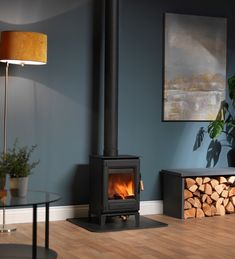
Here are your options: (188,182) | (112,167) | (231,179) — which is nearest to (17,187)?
(112,167)

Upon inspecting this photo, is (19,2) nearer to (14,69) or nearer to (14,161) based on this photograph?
(14,69)

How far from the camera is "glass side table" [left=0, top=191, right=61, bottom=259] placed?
392cm

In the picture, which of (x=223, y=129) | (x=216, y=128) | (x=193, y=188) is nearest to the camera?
(x=193, y=188)

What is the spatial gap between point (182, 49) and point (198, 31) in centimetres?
29

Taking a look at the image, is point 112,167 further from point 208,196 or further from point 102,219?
point 208,196

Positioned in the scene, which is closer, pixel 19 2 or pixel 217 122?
pixel 19 2

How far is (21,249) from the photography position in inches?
174

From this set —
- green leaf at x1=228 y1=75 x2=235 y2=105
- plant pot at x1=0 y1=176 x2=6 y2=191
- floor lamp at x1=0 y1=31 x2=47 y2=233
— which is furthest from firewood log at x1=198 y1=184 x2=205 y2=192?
plant pot at x1=0 y1=176 x2=6 y2=191

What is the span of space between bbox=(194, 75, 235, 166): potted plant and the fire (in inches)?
43.1

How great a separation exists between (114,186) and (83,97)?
0.94 meters

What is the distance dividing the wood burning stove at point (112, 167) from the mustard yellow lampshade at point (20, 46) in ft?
2.88

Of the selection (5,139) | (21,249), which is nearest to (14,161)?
(21,249)

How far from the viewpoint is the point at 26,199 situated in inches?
159

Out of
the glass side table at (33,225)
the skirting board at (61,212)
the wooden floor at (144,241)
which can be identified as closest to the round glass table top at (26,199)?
the glass side table at (33,225)
